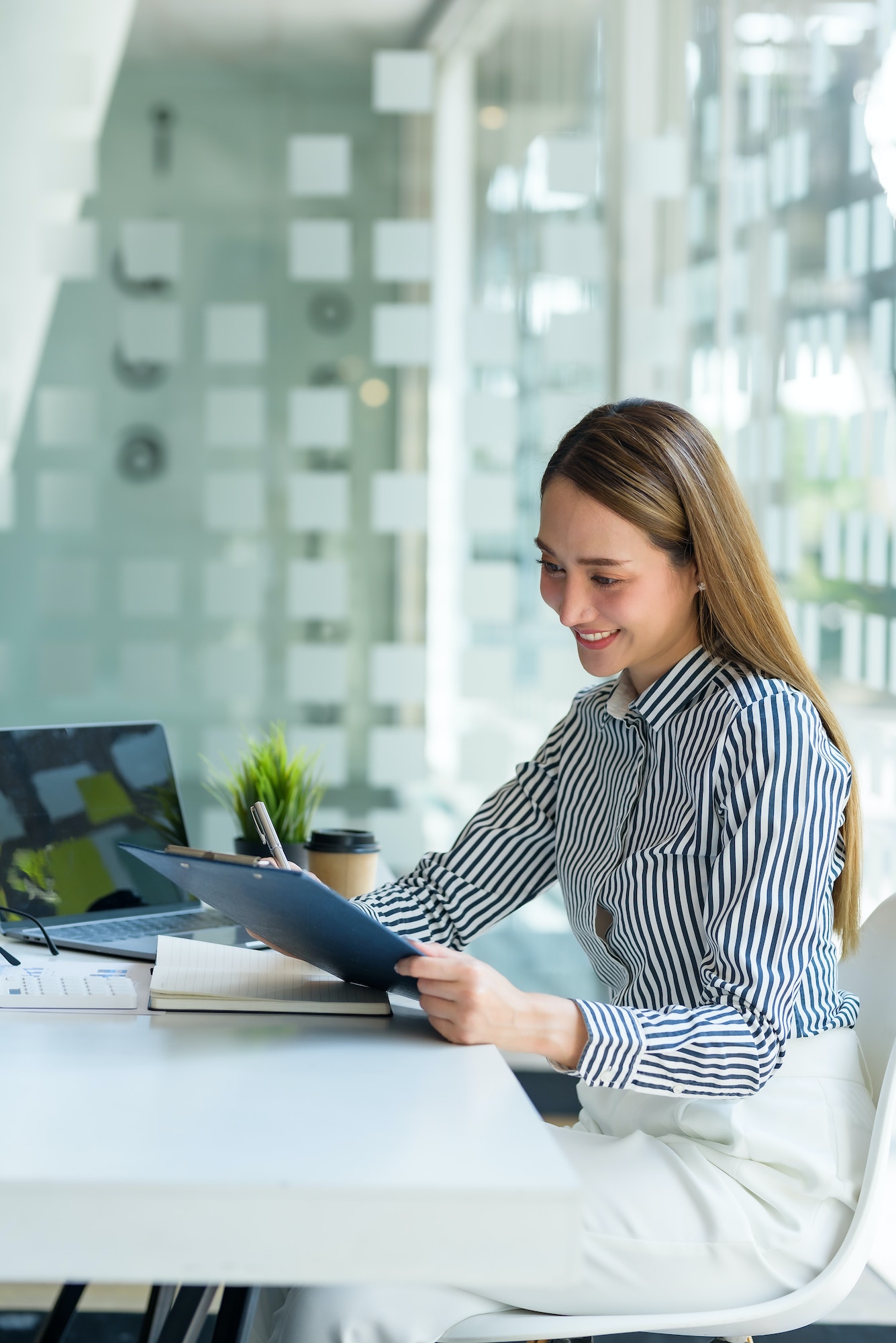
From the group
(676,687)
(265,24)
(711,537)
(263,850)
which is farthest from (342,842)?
(265,24)

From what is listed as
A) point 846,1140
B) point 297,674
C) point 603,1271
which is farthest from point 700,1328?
point 297,674

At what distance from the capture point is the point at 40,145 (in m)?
3.23

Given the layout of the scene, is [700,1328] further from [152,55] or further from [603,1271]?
[152,55]

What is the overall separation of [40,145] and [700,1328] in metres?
2.98

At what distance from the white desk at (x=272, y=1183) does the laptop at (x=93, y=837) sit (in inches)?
24.1

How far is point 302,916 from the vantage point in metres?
1.12

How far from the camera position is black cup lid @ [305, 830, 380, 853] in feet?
6.12

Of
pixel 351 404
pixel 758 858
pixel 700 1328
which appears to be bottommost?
pixel 700 1328

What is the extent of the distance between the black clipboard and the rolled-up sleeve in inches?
7.7

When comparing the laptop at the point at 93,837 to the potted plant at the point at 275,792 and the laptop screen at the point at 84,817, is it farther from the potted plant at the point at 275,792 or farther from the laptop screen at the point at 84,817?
the potted plant at the point at 275,792

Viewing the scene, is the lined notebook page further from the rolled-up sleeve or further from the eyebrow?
the eyebrow

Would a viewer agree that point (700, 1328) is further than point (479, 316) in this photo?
No

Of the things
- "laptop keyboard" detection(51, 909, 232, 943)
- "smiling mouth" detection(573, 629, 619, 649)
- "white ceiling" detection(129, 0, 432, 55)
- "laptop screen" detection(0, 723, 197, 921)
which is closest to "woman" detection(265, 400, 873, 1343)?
"smiling mouth" detection(573, 629, 619, 649)

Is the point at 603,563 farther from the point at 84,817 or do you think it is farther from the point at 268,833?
the point at 84,817
